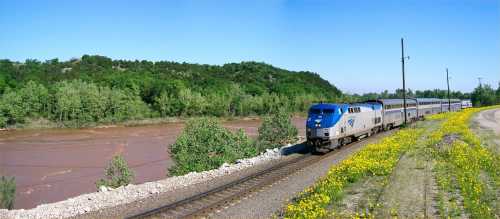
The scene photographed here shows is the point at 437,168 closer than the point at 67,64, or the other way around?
the point at 437,168

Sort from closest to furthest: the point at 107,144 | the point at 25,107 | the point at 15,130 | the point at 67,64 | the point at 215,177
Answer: the point at 215,177 < the point at 107,144 < the point at 15,130 < the point at 25,107 < the point at 67,64

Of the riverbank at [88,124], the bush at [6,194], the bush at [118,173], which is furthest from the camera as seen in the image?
the riverbank at [88,124]

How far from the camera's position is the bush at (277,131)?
131 ft

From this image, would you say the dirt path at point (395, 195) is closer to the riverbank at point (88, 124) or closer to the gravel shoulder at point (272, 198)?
the gravel shoulder at point (272, 198)

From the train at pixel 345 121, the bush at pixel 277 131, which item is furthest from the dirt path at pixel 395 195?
the bush at pixel 277 131

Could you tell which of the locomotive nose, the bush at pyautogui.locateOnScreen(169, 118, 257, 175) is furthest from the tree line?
the locomotive nose

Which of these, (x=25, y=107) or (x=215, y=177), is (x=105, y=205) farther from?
(x=25, y=107)

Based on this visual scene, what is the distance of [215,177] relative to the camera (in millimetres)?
21766

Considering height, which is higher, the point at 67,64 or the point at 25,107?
the point at 67,64

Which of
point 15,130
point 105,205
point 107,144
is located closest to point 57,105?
point 15,130

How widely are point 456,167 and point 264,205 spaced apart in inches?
382

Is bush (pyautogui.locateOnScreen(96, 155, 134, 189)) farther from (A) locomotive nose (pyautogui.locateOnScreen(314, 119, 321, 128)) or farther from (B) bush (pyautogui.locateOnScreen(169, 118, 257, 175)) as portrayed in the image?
(A) locomotive nose (pyautogui.locateOnScreen(314, 119, 321, 128))

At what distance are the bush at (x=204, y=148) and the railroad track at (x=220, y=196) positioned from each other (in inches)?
279

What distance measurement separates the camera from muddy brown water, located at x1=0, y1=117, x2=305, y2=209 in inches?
1215
